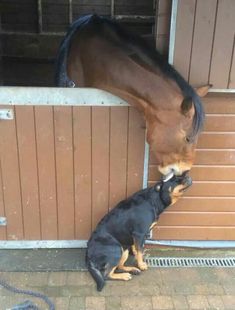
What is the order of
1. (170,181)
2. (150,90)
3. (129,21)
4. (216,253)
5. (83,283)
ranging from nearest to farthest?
(150,90) → (170,181) → (83,283) → (216,253) → (129,21)

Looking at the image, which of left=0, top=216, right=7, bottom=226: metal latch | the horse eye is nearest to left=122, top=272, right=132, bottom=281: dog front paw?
left=0, top=216, right=7, bottom=226: metal latch

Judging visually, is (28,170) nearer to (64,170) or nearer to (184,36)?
(64,170)

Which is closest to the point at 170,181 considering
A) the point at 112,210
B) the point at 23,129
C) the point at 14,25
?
the point at 112,210

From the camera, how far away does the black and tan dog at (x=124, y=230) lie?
268 centimetres

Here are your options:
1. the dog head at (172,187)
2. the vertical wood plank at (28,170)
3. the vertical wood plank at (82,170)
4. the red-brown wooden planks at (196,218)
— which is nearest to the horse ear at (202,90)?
the dog head at (172,187)

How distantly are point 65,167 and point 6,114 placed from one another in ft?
1.92

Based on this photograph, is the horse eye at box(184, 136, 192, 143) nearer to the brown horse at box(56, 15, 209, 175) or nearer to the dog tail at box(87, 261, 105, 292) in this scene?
the brown horse at box(56, 15, 209, 175)

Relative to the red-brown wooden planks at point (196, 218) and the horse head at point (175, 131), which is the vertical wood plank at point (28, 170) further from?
the red-brown wooden planks at point (196, 218)

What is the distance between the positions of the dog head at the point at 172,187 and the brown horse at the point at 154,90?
8 cm

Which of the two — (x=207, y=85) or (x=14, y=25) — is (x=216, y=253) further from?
(x=14, y=25)

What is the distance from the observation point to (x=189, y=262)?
3023 mm

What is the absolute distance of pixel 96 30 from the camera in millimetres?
2873

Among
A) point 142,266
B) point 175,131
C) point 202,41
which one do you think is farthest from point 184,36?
point 142,266

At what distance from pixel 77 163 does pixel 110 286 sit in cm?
94
